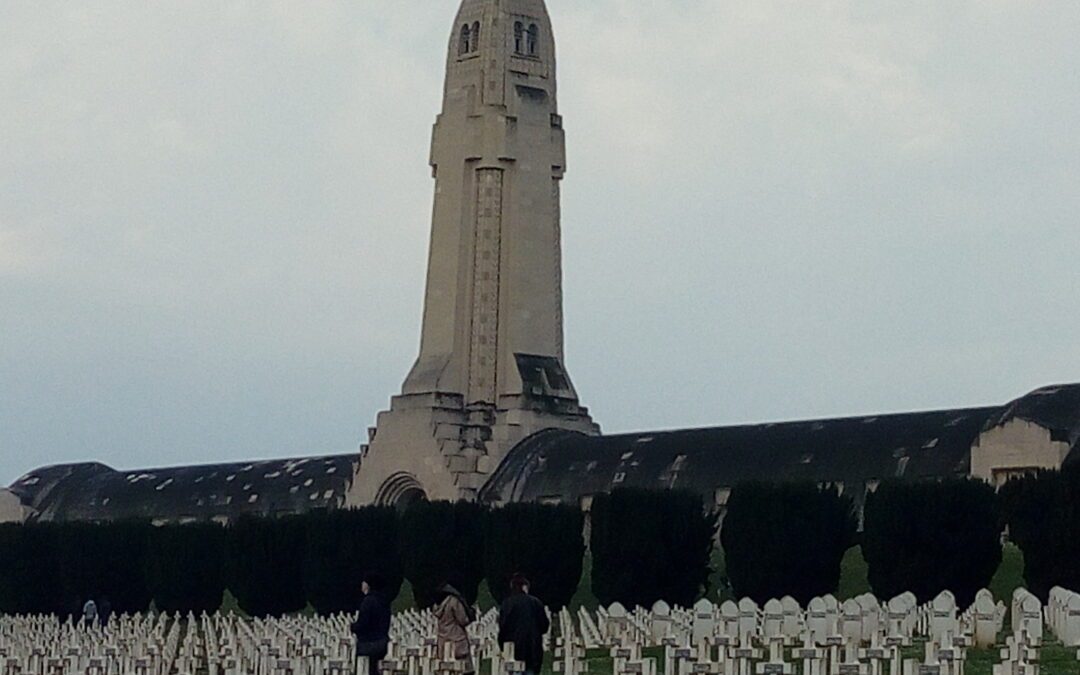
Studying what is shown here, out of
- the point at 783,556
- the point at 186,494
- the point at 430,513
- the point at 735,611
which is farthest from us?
the point at 186,494

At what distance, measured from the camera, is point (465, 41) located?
6481 cm

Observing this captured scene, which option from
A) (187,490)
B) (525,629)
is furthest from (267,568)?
(525,629)

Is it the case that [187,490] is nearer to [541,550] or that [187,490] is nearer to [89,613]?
[89,613]

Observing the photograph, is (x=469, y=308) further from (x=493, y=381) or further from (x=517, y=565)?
(x=517, y=565)

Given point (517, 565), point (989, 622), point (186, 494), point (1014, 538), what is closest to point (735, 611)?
point (989, 622)

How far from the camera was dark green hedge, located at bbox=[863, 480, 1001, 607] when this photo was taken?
3778 centimetres

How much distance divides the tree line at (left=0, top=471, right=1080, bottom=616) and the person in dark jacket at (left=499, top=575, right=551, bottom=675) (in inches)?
435

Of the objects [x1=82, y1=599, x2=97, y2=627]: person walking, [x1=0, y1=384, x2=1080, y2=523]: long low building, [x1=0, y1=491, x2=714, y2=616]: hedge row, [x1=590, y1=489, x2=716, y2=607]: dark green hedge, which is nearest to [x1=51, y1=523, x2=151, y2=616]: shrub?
[x1=0, y1=491, x2=714, y2=616]: hedge row

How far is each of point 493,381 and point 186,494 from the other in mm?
11190

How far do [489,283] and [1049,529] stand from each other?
27.9 meters

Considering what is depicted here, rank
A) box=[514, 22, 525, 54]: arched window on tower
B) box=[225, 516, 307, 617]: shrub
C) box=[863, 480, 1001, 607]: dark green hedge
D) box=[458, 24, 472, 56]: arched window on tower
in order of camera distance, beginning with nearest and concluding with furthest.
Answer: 1. box=[863, 480, 1001, 607]: dark green hedge
2. box=[225, 516, 307, 617]: shrub
3. box=[514, 22, 525, 54]: arched window on tower
4. box=[458, 24, 472, 56]: arched window on tower

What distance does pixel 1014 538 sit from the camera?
37562 millimetres

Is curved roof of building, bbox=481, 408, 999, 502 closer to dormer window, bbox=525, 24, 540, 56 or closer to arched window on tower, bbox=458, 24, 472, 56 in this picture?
dormer window, bbox=525, 24, 540, 56

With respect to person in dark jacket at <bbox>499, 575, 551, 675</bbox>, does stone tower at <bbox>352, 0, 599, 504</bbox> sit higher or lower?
higher
